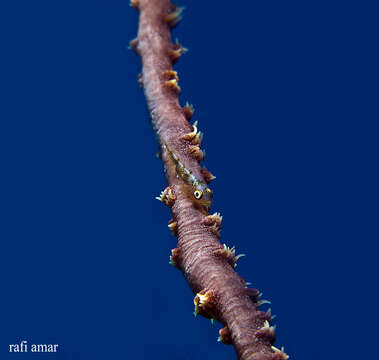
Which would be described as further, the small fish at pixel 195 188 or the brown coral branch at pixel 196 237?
the small fish at pixel 195 188

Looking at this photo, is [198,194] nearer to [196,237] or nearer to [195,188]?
[195,188]

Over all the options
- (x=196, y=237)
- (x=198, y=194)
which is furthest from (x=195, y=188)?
(x=196, y=237)

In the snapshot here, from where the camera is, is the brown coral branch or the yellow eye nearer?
the brown coral branch

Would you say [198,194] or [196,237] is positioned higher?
[198,194]

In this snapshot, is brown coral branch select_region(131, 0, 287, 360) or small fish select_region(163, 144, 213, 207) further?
small fish select_region(163, 144, 213, 207)
